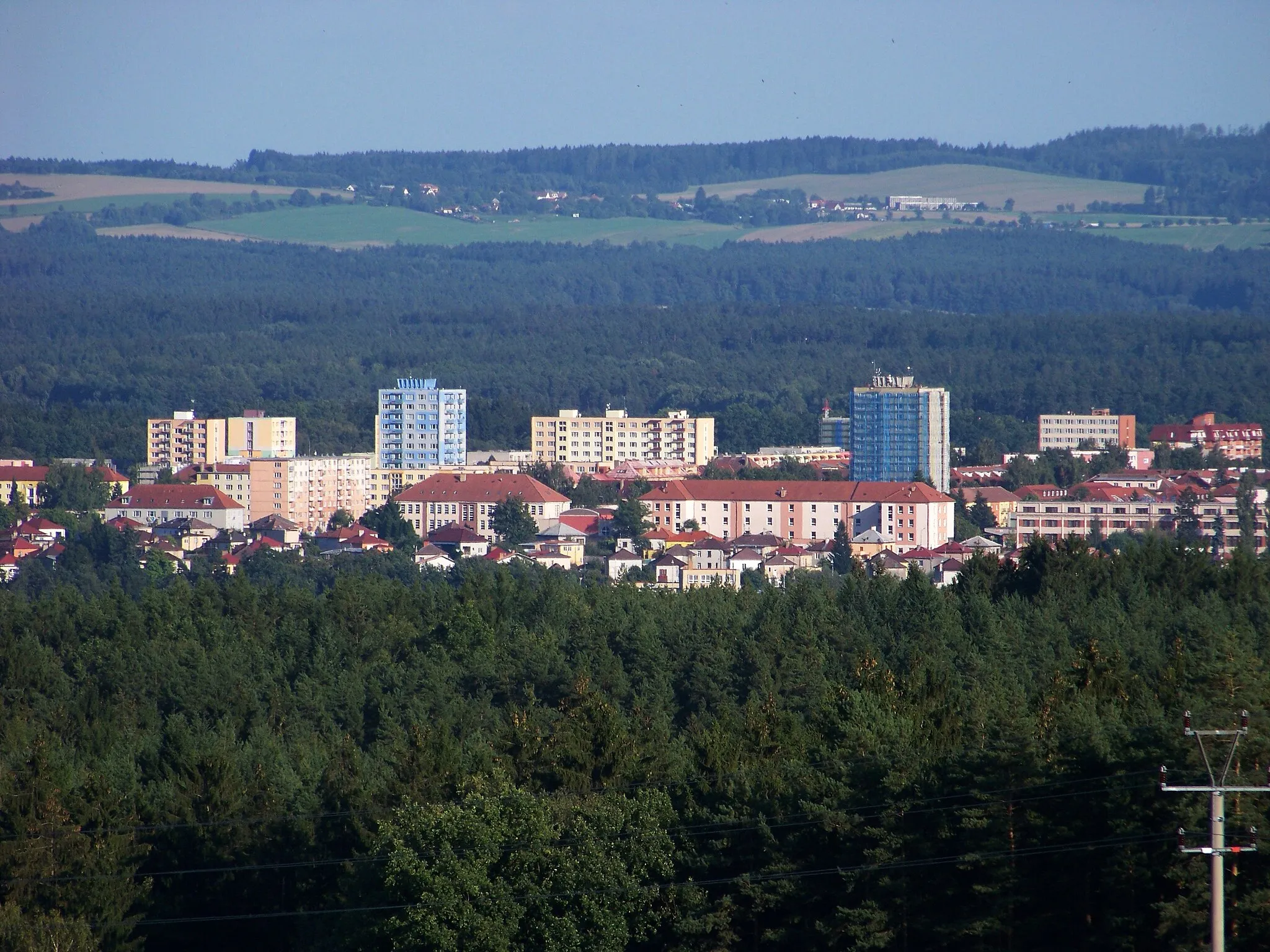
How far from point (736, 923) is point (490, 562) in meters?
52.4

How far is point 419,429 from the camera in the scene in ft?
348

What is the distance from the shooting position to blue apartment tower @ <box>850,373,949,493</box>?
99.6 m

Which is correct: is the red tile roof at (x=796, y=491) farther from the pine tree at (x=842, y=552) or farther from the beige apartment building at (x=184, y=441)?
the beige apartment building at (x=184, y=441)

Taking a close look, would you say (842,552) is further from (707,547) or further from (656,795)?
(656,795)

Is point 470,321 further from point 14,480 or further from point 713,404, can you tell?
point 14,480

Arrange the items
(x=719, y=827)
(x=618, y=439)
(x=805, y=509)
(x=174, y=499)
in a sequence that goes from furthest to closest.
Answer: (x=618, y=439) → (x=174, y=499) → (x=805, y=509) → (x=719, y=827)

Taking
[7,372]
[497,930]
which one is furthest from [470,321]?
[497,930]

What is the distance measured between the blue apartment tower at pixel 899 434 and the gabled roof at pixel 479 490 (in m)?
16.9

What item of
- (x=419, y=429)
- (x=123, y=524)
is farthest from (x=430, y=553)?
(x=419, y=429)

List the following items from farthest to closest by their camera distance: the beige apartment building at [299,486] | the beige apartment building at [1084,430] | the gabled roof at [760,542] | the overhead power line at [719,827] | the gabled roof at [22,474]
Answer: the beige apartment building at [1084,430] → the gabled roof at [22,474] → the beige apartment building at [299,486] → the gabled roof at [760,542] → the overhead power line at [719,827]

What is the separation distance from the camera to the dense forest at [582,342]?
12469 centimetres

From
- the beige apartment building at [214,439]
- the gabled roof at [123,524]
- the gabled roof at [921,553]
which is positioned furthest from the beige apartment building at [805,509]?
the beige apartment building at [214,439]

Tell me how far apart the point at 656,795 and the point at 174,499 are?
69896 millimetres

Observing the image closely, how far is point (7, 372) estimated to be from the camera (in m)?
145
